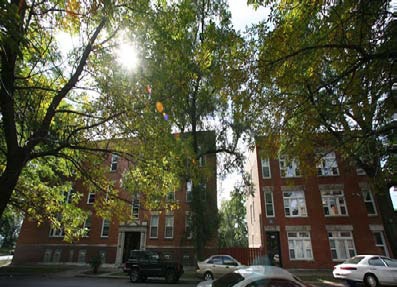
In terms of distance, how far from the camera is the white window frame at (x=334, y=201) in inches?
801

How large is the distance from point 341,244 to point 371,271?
836 centimetres

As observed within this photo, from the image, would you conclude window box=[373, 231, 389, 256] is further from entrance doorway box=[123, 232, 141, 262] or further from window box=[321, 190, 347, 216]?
entrance doorway box=[123, 232, 141, 262]

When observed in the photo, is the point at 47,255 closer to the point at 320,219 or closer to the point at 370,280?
the point at 320,219

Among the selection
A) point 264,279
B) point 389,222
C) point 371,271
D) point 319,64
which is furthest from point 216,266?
point 319,64

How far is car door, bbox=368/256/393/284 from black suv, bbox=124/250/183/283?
34.6 ft

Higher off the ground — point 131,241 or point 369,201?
point 369,201

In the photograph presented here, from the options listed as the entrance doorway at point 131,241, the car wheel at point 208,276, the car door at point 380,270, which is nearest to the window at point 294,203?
the car door at point 380,270

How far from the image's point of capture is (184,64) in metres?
6.48

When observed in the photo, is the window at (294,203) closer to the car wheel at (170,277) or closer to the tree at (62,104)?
the car wheel at (170,277)

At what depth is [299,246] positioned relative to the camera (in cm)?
1978

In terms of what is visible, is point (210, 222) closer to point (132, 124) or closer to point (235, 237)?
point (132, 124)

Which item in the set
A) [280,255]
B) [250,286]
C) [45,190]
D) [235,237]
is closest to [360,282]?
[280,255]

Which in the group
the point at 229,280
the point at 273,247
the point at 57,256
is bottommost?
the point at 57,256

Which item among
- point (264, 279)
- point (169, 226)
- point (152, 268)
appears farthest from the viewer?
point (169, 226)
